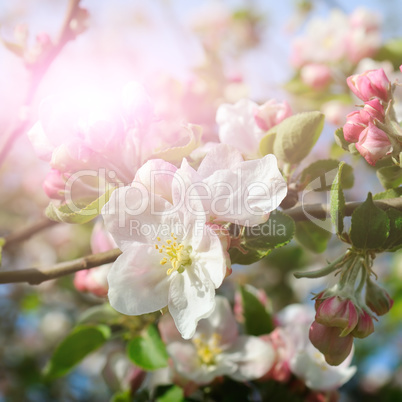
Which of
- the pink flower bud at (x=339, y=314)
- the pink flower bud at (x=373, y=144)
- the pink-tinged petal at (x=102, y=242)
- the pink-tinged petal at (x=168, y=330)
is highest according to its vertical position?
the pink flower bud at (x=373, y=144)

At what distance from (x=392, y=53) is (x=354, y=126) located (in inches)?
49.0

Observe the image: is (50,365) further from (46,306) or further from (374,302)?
(46,306)

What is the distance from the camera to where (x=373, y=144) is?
71cm

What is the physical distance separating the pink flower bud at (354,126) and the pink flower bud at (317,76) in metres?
1.10

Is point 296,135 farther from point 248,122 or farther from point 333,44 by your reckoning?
point 333,44

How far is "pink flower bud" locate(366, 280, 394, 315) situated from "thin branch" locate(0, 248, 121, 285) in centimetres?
41

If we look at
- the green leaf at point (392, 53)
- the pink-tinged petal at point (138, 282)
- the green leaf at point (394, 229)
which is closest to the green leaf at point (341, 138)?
the green leaf at point (394, 229)

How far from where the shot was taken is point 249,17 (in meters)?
3.35

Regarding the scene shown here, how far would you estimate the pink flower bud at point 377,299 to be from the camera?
0.78 meters

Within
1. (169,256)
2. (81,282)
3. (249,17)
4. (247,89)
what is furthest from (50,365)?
(249,17)

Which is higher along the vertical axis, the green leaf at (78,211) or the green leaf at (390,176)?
the green leaf at (78,211)

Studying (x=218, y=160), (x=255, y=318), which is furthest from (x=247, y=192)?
(x=255, y=318)

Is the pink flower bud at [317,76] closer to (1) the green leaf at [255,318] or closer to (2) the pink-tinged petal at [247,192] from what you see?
(1) the green leaf at [255,318]

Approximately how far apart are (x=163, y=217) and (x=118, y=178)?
0.16 m
